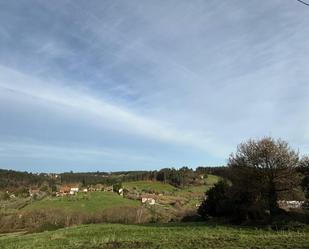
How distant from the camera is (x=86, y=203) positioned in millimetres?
85125

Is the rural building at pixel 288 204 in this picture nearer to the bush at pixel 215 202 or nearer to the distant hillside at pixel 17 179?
the bush at pixel 215 202

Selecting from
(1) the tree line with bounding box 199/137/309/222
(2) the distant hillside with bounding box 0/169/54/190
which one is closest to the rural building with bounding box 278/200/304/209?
(1) the tree line with bounding box 199/137/309/222

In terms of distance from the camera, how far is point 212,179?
127 meters

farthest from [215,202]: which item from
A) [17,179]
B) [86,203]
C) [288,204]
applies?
[17,179]

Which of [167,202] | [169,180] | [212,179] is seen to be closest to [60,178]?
[169,180]

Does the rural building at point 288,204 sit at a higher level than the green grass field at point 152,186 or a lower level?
lower

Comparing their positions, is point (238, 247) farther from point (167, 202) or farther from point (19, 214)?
point (167, 202)

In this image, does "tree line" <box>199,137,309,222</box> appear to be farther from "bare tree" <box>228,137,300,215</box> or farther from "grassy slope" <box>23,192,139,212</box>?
"grassy slope" <box>23,192,139,212</box>

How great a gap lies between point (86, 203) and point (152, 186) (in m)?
47.2

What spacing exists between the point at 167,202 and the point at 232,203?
51023mm

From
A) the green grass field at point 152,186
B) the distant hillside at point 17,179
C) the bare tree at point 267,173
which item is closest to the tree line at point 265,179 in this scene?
the bare tree at point 267,173

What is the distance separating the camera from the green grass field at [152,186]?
124625 millimetres

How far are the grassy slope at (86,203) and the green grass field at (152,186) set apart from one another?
28.9 meters

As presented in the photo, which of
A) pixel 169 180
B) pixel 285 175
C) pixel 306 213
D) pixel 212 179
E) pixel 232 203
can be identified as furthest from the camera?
pixel 169 180
